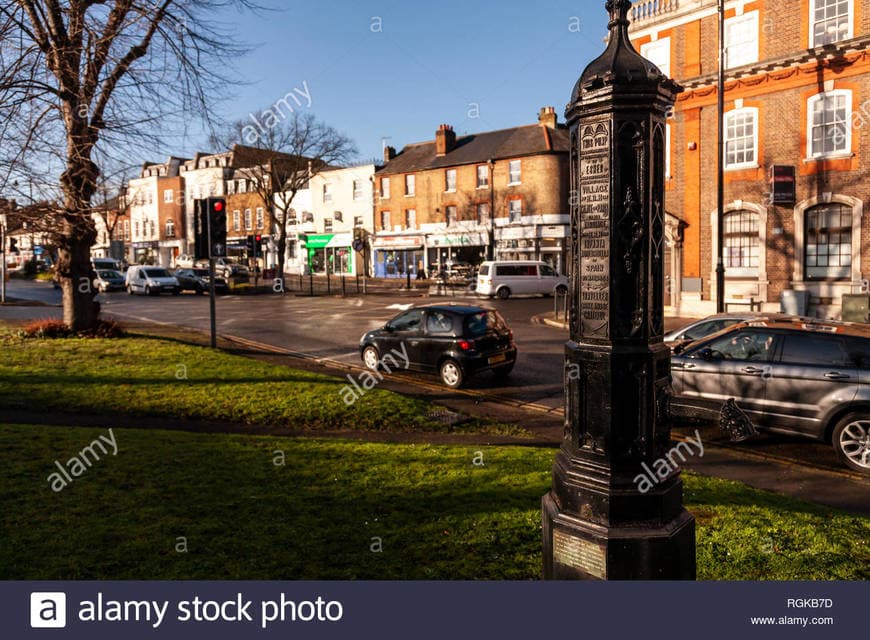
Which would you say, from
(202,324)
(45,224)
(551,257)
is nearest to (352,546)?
(45,224)

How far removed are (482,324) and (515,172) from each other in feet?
115

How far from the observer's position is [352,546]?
4.88 meters

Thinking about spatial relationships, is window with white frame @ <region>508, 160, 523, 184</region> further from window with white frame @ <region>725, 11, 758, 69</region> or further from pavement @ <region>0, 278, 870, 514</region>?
pavement @ <region>0, 278, 870, 514</region>

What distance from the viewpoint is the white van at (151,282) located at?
4009cm

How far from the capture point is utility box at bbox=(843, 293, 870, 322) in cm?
1971

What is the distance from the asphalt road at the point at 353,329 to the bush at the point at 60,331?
4.18m

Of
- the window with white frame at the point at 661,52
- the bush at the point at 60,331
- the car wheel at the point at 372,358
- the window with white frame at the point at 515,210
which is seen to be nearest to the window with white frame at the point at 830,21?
the window with white frame at the point at 661,52

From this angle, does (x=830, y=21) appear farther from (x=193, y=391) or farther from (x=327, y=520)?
(x=327, y=520)

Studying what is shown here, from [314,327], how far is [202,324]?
4.09m

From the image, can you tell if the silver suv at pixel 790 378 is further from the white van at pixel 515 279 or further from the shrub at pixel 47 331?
the white van at pixel 515 279

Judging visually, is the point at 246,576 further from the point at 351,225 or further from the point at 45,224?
the point at 351,225

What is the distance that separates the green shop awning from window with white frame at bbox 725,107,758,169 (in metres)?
41.1

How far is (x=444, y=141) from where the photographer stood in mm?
51812

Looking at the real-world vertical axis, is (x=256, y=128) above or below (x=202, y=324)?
above
